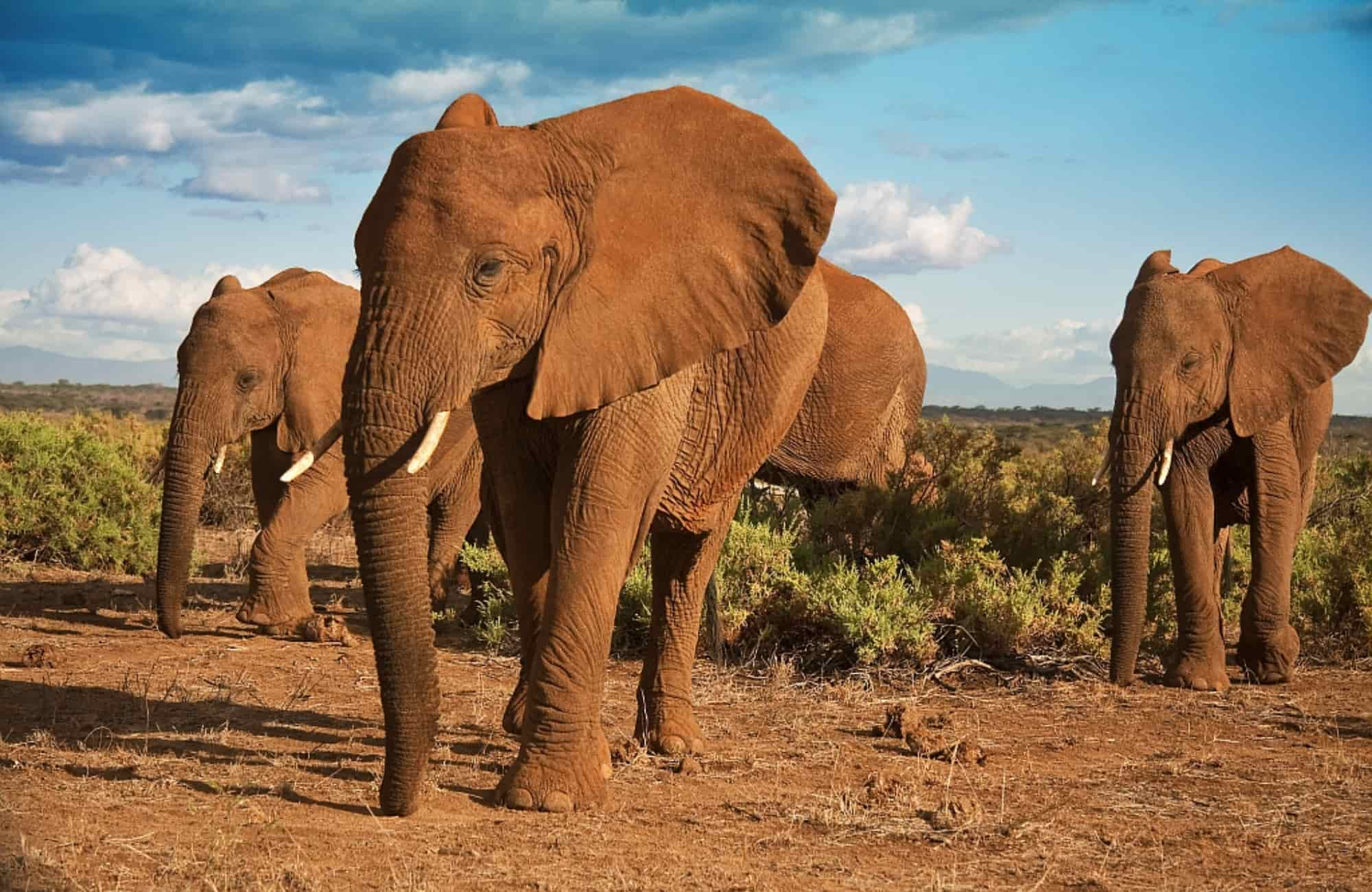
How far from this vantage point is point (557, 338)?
5.58m

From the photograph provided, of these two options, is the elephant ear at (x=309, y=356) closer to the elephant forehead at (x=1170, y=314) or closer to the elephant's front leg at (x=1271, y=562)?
the elephant forehead at (x=1170, y=314)

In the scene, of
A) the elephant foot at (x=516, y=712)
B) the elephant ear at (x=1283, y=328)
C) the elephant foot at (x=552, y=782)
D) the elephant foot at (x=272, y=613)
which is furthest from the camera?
the elephant foot at (x=272, y=613)

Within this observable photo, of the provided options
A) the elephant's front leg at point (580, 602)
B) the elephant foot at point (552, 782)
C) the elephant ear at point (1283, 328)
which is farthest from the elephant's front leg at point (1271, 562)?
the elephant foot at point (552, 782)

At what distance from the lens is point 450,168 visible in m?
5.32

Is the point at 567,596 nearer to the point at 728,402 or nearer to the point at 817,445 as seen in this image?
the point at 728,402

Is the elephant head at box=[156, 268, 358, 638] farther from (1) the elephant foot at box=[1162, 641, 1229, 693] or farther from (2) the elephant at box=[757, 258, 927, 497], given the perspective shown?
(1) the elephant foot at box=[1162, 641, 1229, 693]

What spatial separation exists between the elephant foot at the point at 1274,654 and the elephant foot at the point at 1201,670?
0.44 metres

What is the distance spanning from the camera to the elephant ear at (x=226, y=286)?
11320mm

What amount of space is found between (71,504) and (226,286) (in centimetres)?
335

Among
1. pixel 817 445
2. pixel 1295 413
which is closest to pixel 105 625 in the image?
pixel 817 445

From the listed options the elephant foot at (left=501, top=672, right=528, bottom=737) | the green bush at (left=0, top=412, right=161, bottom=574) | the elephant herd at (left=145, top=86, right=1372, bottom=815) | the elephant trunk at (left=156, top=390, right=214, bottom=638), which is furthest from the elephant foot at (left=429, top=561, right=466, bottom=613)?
the elephant foot at (left=501, top=672, right=528, bottom=737)

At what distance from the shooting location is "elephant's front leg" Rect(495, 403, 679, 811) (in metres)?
5.86

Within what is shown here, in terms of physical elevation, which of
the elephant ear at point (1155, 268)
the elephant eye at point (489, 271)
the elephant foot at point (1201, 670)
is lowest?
the elephant foot at point (1201, 670)

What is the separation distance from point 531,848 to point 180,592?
5.38 meters
